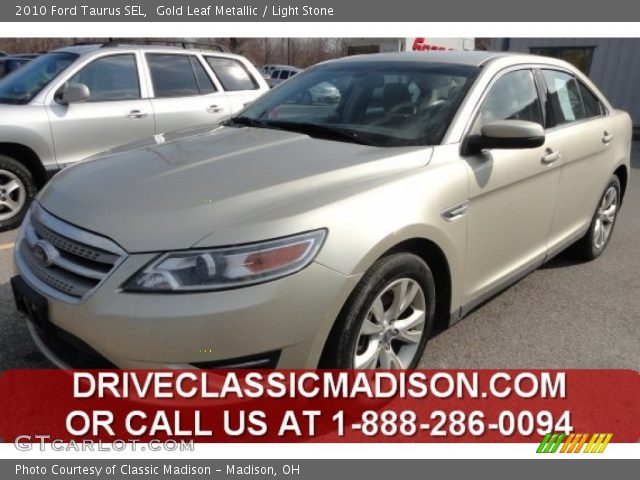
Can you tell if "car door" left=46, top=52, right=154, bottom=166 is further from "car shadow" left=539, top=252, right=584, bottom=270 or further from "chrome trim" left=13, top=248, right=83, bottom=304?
"car shadow" left=539, top=252, right=584, bottom=270

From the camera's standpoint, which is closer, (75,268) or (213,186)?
(75,268)

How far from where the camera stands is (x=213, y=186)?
224cm

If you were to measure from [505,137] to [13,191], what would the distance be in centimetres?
455

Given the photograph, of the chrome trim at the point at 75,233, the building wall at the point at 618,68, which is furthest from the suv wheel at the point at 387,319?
the building wall at the point at 618,68

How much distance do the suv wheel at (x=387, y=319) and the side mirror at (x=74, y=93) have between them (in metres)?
4.05

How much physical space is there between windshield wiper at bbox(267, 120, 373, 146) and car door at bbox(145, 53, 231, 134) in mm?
2848

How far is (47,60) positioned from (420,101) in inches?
173

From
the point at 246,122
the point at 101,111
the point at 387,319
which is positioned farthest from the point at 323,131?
the point at 101,111

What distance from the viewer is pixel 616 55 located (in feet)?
46.6

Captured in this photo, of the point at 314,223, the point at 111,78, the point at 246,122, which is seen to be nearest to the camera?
the point at 314,223

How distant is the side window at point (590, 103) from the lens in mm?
4152

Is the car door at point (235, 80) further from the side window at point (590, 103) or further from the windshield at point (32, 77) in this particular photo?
the side window at point (590, 103)

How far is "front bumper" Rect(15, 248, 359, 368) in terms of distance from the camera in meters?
1.87

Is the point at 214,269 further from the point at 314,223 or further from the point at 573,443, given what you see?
the point at 573,443
